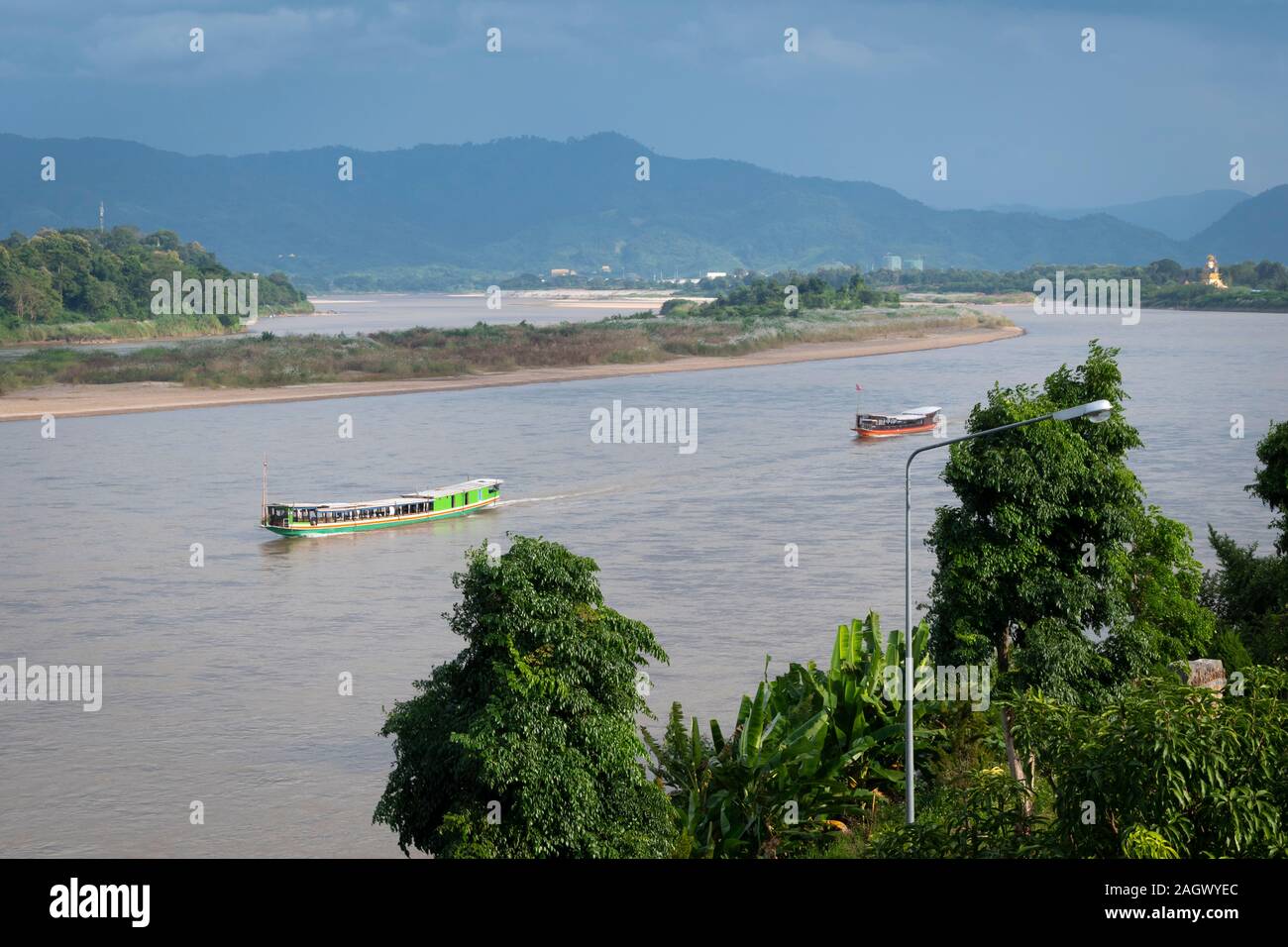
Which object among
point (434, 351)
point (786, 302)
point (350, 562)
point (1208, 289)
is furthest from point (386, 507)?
point (1208, 289)

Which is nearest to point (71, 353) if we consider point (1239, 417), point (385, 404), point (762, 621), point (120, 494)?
point (385, 404)

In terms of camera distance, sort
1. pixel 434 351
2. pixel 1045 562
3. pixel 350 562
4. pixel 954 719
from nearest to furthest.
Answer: pixel 1045 562
pixel 954 719
pixel 350 562
pixel 434 351

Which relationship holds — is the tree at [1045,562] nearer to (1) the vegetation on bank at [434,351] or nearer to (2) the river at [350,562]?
(2) the river at [350,562]

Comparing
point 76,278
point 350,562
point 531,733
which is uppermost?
point 76,278

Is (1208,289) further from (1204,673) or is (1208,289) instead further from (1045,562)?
(1045,562)

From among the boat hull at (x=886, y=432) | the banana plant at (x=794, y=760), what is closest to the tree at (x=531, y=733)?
the banana plant at (x=794, y=760)
